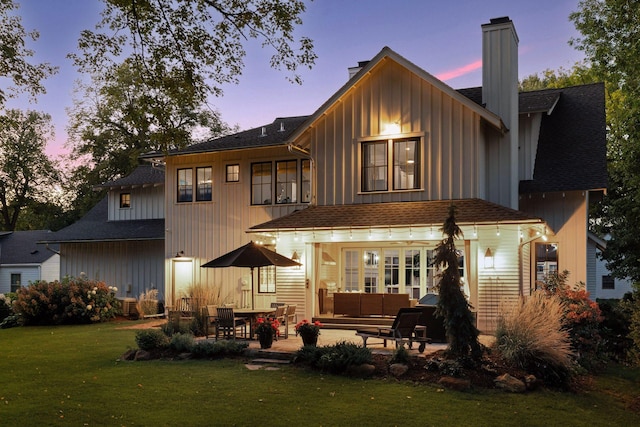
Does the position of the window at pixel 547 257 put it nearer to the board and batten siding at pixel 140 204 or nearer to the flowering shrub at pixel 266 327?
the flowering shrub at pixel 266 327

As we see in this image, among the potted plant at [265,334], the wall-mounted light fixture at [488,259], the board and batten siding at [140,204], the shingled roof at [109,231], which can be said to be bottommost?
the potted plant at [265,334]

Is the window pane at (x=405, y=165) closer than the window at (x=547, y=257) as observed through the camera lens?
Yes

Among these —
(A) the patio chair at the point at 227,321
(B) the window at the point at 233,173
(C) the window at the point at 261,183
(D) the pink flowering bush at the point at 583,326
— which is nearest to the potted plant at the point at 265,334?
(A) the patio chair at the point at 227,321

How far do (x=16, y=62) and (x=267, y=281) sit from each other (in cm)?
924

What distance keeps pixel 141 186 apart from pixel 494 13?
14.8m

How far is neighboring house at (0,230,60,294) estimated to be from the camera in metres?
34.7

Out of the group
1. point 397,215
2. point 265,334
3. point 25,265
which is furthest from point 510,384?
point 25,265

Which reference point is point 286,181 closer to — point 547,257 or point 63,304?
point 547,257

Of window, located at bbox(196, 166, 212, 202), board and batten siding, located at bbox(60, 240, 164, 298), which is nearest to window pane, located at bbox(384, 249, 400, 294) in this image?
window, located at bbox(196, 166, 212, 202)

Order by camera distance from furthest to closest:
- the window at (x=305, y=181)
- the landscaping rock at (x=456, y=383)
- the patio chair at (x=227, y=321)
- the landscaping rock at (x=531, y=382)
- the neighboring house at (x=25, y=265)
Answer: the neighboring house at (x=25, y=265) → the window at (x=305, y=181) → the patio chair at (x=227, y=321) → the landscaping rock at (x=531, y=382) → the landscaping rock at (x=456, y=383)

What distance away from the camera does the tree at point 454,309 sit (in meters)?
10.1

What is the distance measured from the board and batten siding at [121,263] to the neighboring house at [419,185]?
14.0 feet

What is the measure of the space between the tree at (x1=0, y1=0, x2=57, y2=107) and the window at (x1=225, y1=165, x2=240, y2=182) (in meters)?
7.66

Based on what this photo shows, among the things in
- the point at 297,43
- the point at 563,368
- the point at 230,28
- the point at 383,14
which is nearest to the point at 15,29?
the point at 230,28
